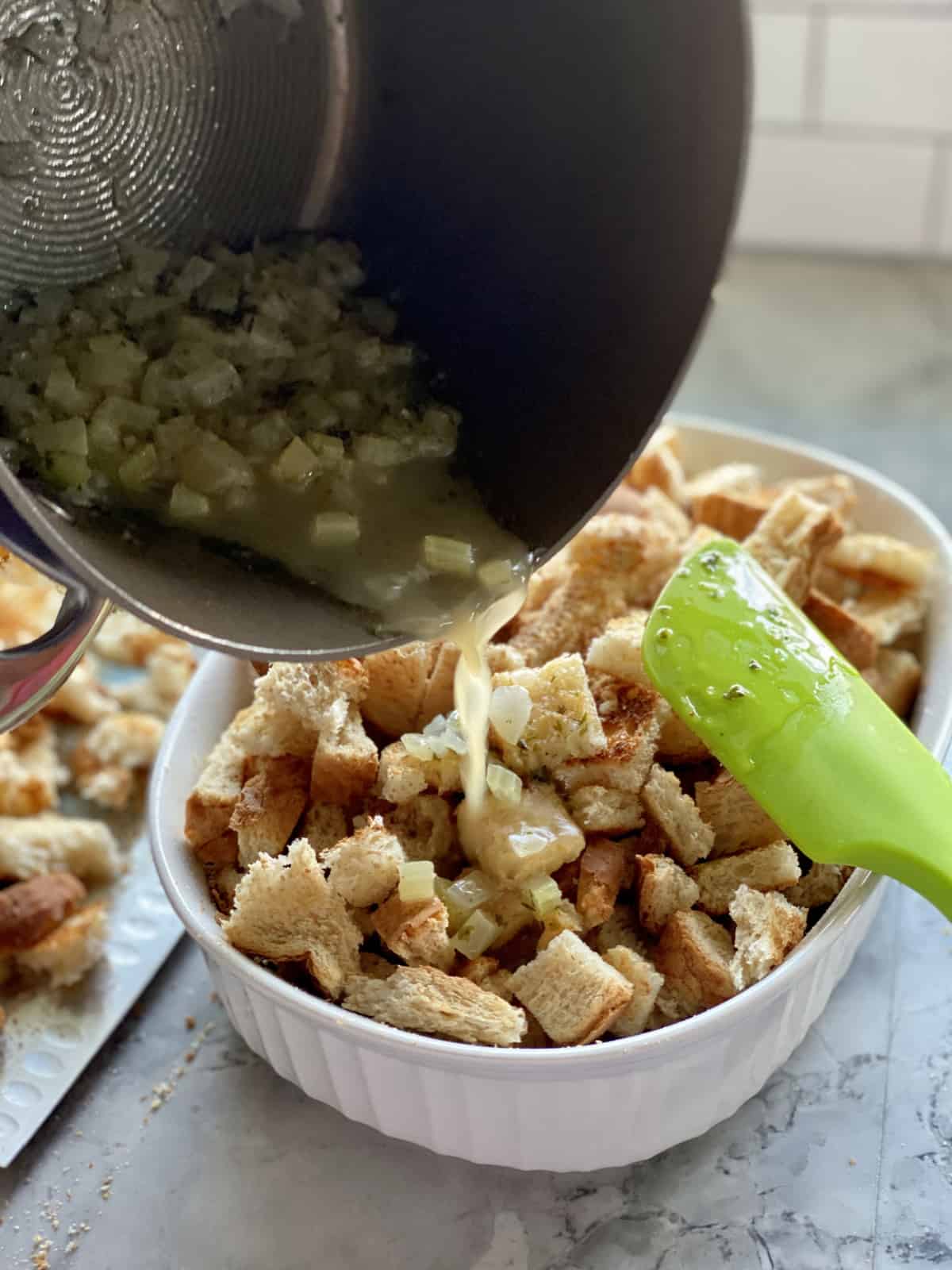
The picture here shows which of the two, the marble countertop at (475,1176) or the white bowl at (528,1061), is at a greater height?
the white bowl at (528,1061)

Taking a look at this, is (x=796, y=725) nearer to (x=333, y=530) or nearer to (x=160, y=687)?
(x=333, y=530)

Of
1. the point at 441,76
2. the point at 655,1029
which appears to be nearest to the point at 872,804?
the point at 655,1029

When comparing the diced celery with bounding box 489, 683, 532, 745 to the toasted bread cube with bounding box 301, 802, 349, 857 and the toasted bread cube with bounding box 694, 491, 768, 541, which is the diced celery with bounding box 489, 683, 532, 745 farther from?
the toasted bread cube with bounding box 694, 491, 768, 541

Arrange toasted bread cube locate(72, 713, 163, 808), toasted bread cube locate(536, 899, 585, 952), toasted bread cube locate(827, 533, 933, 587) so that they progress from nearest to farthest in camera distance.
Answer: toasted bread cube locate(536, 899, 585, 952) → toasted bread cube locate(827, 533, 933, 587) → toasted bread cube locate(72, 713, 163, 808)

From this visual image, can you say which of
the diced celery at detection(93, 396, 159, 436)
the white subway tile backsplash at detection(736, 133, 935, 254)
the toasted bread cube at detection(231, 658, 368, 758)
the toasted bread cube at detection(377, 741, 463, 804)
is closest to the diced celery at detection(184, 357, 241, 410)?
the diced celery at detection(93, 396, 159, 436)

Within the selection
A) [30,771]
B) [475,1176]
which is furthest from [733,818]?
[30,771]

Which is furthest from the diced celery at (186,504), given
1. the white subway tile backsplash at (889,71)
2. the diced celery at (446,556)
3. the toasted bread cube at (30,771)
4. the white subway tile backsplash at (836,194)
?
the white subway tile backsplash at (889,71)

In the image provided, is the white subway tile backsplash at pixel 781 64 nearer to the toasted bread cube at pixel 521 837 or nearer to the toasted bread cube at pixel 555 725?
the toasted bread cube at pixel 555 725
